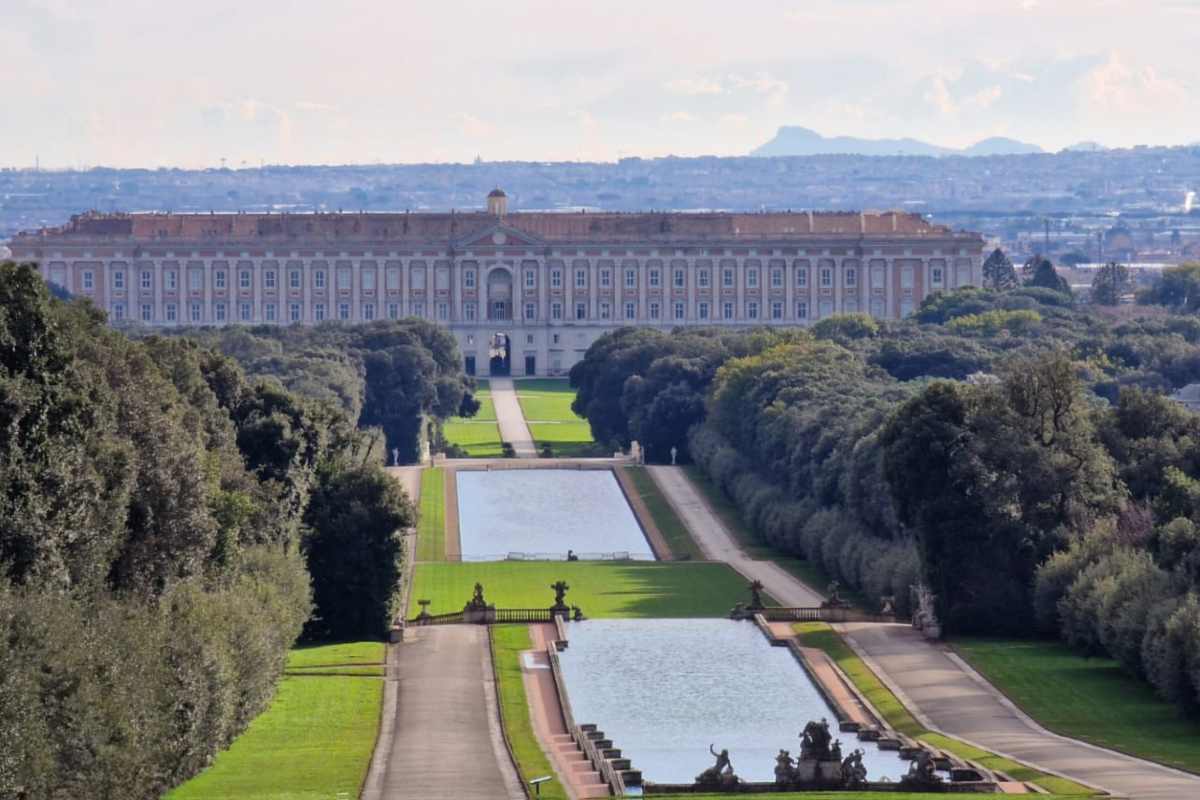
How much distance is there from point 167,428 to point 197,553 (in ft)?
8.41

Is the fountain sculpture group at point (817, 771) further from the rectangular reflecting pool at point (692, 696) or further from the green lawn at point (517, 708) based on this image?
the green lawn at point (517, 708)

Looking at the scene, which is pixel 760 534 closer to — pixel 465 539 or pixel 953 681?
pixel 465 539

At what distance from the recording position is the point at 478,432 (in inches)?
5605

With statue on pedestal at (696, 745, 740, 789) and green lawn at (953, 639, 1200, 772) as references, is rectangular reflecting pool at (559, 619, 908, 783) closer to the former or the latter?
statue on pedestal at (696, 745, 740, 789)

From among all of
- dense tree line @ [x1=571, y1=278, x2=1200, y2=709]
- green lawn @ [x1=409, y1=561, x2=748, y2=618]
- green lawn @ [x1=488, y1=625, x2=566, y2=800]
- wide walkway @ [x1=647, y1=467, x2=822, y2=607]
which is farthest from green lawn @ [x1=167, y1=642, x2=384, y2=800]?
wide walkway @ [x1=647, y1=467, x2=822, y2=607]

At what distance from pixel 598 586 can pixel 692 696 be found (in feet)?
79.2

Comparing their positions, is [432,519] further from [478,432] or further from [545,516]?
[478,432]

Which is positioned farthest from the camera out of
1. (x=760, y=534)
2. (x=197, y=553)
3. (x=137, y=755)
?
(x=760, y=534)

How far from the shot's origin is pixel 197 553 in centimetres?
6128

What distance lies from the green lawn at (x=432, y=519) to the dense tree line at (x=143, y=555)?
17.2 m

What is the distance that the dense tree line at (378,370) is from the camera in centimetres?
12344

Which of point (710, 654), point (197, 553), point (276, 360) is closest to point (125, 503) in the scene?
point (197, 553)

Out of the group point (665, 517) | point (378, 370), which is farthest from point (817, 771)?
point (378, 370)

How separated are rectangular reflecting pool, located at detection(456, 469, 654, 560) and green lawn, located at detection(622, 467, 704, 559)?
704mm
